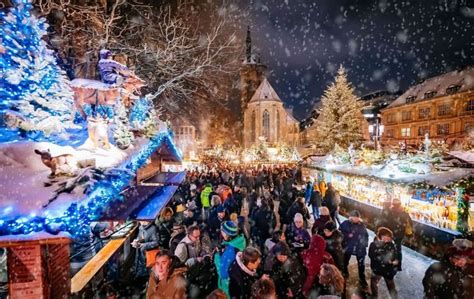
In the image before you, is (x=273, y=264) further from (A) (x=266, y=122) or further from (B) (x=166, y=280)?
(A) (x=266, y=122)

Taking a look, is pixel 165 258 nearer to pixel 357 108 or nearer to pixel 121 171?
pixel 121 171

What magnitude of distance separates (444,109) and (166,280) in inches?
1821

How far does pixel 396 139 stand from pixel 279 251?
50213mm

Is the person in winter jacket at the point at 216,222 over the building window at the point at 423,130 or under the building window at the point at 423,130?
under

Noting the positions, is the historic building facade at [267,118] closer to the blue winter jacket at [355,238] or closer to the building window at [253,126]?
the building window at [253,126]

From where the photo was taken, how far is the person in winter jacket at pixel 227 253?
14.3 ft

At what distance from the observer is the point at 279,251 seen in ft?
14.2

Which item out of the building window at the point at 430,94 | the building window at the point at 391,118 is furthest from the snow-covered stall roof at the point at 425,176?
the building window at the point at 391,118

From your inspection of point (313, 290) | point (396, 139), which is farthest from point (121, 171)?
point (396, 139)

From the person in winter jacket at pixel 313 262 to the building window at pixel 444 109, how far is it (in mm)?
43507

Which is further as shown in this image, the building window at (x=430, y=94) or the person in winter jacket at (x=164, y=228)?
the building window at (x=430, y=94)

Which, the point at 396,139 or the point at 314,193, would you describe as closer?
the point at 314,193

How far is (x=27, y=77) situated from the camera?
359 cm

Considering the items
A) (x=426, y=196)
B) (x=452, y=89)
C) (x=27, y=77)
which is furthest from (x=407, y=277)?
(x=452, y=89)
